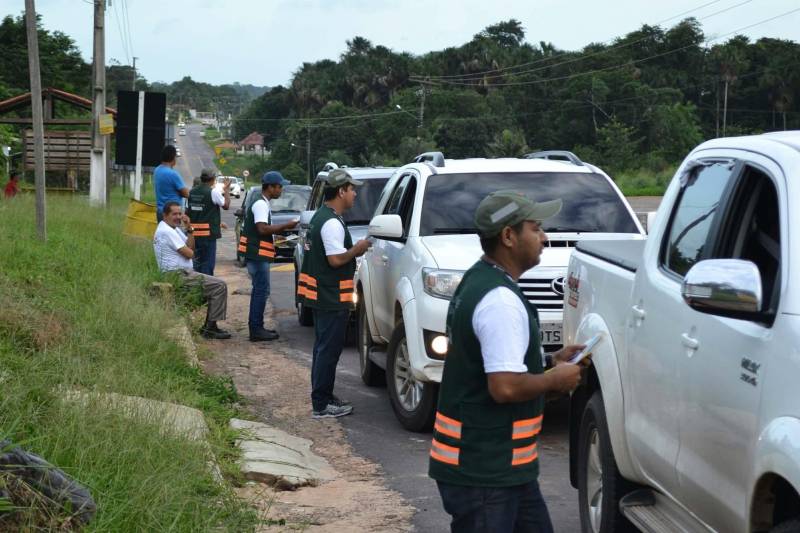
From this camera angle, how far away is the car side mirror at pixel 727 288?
381 cm

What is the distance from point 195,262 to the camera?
16422 mm

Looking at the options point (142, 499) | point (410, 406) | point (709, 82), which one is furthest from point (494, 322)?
point (709, 82)

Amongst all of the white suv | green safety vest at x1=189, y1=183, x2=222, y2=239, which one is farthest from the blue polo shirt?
the white suv

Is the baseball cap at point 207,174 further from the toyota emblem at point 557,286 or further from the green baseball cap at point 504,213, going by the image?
the green baseball cap at point 504,213

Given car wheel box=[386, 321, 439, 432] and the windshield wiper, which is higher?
the windshield wiper

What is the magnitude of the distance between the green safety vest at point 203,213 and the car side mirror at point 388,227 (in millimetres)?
6681

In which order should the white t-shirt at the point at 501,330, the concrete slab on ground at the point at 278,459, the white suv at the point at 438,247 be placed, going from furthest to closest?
1. the white suv at the point at 438,247
2. the concrete slab on ground at the point at 278,459
3. the white t-shirt at the point at 501,330

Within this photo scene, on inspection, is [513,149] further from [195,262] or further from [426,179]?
[426,179]

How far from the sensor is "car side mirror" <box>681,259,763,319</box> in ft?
12.5

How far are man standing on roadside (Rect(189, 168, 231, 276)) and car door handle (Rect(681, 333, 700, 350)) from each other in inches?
464

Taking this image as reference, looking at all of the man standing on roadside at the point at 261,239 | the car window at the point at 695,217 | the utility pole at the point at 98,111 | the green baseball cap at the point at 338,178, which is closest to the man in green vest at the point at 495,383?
the car window at the point at 695,217

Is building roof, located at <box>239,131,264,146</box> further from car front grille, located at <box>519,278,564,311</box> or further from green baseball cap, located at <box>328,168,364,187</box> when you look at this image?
car front grille, located at <box>519,278,564,311</box>

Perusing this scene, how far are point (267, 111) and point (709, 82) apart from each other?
71.7 meters

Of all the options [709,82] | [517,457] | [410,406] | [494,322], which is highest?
[709,82]
